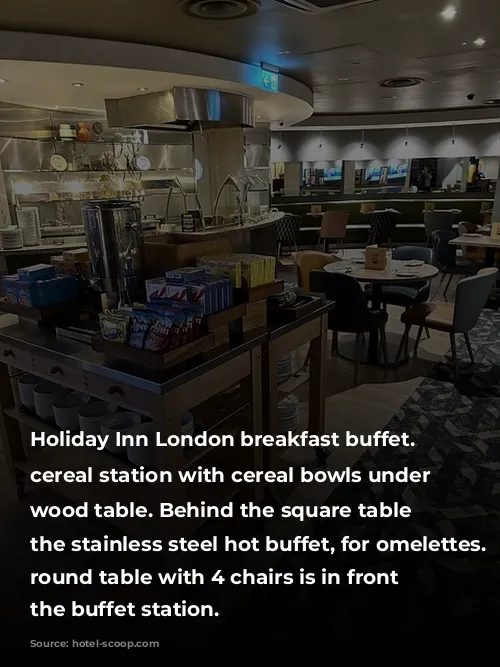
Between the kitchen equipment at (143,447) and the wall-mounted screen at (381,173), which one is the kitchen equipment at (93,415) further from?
the wall-mounted screen at (381,173)

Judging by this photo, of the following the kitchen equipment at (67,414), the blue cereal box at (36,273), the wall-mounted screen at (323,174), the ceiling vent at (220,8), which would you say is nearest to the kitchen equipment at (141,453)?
the kitchen equipment at (67,414)

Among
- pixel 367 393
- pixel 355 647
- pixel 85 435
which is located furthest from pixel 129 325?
pixel 367 393

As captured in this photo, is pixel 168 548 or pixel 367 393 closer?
pixel 168 548

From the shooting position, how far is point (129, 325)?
1.89m

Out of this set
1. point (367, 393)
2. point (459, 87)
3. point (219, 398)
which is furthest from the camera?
point (459, 87)

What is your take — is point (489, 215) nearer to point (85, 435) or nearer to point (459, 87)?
point (459, 87)

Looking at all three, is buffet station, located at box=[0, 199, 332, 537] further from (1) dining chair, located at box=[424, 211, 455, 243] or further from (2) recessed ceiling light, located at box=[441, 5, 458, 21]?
(1) dining chair, located at box=[424, 211, 455, 243]

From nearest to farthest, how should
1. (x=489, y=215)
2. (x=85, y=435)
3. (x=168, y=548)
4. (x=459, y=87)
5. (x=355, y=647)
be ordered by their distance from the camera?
(x=355, y=647) < (x=168, y=548) < (x=85, y=435) < (x=459, y=87) < (x=489, y=215)

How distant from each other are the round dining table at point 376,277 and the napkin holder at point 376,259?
40mm

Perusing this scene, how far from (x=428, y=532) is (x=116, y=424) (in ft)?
5.11

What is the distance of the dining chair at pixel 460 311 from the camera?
3.84m

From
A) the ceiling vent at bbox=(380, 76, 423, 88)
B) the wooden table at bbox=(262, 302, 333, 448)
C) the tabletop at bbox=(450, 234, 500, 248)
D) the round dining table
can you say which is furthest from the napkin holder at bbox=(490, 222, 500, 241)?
the wooden table at bbox=(262, 302, 333, 448)

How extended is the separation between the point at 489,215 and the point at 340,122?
361 cm

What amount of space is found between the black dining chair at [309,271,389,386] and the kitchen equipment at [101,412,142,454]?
2078 millimetres
